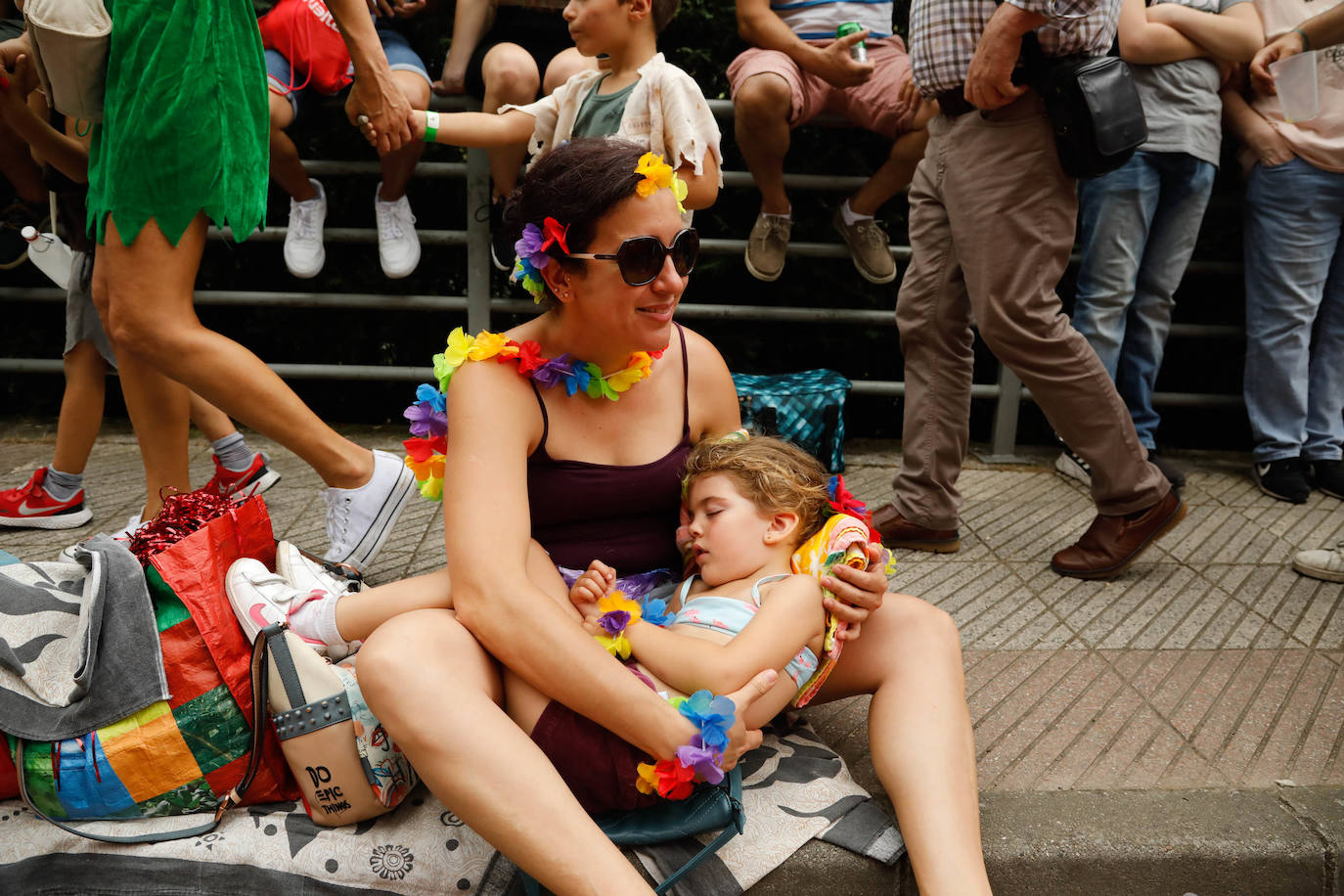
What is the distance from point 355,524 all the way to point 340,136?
248cm

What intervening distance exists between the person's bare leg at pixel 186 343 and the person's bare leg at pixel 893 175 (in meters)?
2.49

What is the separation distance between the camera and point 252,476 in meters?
3.79

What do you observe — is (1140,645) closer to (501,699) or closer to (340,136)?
(501,699)

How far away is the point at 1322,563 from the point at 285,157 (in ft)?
12.8

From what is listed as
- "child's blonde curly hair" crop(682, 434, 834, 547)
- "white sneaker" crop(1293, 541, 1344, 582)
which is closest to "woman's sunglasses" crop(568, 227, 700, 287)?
"child's blonde curly hair" crop(682, 434, 834, 547)

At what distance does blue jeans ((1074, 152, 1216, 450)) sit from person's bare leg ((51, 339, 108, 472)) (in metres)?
3.50

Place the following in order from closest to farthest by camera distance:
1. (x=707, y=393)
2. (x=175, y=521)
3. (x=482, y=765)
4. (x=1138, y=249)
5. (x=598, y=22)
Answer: (x=482, y=765) < (x=175, y=521) < (x=707, y=393) < (x=598, y=22) < (x=1138, y=249)

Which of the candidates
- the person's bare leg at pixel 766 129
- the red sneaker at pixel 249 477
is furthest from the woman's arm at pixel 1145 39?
the red sneaker at pixel 249 477

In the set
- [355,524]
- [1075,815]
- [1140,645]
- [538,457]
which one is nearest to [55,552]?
[355,524]

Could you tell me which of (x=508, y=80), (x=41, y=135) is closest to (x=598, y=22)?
(x=508, y=80)

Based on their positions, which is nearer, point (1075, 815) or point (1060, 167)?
point (1075, 815)

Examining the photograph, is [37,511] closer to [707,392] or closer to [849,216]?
[707,392]

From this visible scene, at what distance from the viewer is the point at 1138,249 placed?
12.9ft

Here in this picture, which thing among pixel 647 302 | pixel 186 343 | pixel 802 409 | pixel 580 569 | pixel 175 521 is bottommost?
pixel 802 409
